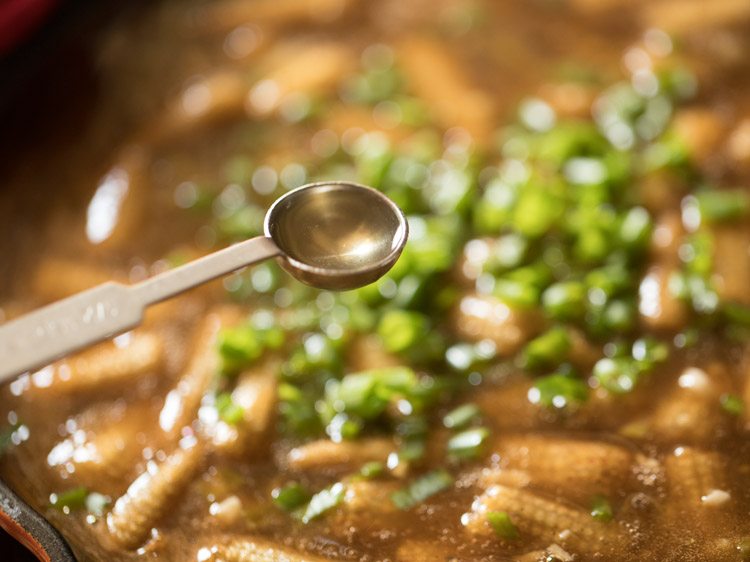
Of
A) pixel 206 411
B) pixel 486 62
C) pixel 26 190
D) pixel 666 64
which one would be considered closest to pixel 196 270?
pixel 206 411

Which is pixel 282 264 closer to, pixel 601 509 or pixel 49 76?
pixel 601 509

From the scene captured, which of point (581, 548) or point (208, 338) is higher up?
point (208, 338)

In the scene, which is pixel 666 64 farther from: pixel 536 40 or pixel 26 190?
pixel 26 190

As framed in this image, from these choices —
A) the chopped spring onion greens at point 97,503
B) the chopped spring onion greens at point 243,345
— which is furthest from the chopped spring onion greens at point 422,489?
the chopped spring onion greens at point 97,503

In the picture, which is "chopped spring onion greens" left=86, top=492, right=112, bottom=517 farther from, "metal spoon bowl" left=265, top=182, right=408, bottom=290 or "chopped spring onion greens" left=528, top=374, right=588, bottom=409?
"chopped spring onion greens" left=528, top=374, right=588, bottom=409

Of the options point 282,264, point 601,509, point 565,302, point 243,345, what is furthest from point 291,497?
point 565,302
